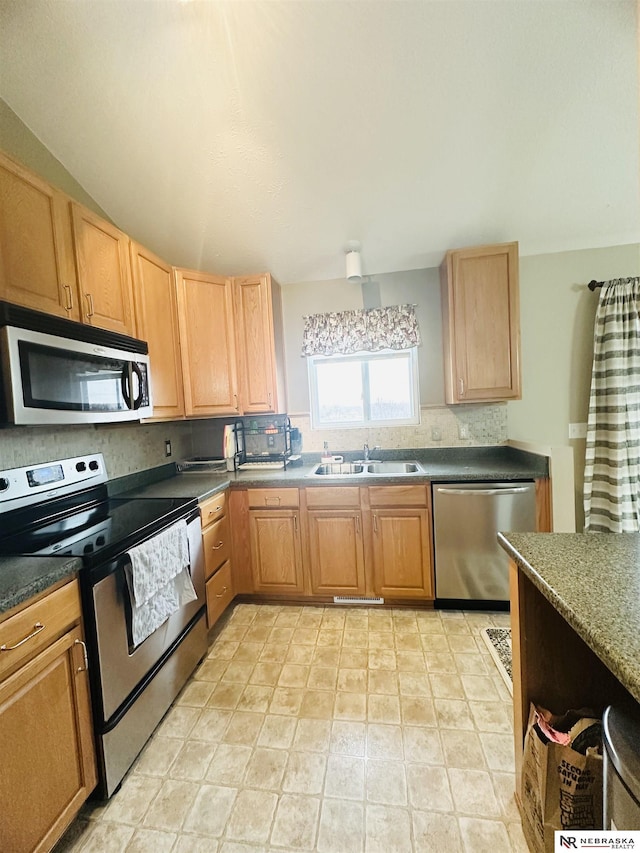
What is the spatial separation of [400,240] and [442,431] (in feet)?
4.83

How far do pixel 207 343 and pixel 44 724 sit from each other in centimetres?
210

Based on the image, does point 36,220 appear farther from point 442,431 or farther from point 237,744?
point 442,431

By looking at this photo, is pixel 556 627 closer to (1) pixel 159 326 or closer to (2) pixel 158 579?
(2) pixel 158 579

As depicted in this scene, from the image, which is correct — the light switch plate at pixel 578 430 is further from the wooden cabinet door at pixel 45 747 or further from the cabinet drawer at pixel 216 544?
the wooden cabinet door at pixel 45 747

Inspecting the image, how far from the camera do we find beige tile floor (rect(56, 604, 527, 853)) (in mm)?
1082

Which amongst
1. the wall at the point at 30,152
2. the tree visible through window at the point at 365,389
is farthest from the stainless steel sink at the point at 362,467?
the wall at the point at 30,152

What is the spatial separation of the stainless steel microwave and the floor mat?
89.7 inches

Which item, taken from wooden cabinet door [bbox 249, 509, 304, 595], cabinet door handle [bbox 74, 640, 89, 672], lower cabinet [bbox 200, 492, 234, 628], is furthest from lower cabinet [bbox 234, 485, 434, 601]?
cabinet door handle [bbox 74, 640, 89, 672]

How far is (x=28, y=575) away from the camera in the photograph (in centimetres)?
102

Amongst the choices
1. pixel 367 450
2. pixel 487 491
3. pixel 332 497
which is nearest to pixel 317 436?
pixel 367 450

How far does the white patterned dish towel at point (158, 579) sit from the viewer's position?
1.33 m

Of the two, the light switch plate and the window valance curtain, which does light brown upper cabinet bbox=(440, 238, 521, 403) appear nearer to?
the window valance curtain

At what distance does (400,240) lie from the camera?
8.04ft

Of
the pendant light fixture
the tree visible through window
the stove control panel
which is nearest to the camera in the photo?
the stove control panel
